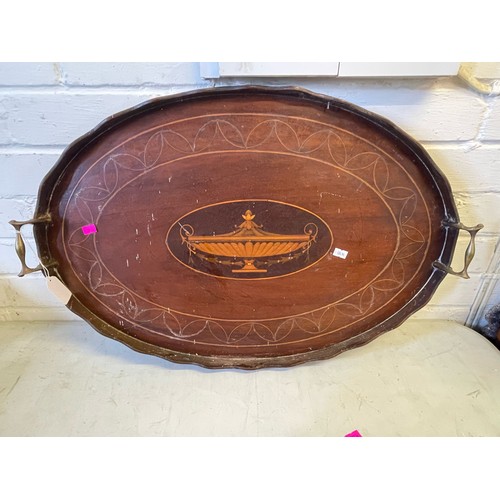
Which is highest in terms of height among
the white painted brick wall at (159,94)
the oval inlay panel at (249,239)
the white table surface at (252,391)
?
the white painted brick wall at (159,94)

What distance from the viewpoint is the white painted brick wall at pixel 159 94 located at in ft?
2.17

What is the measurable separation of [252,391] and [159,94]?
0.59 m

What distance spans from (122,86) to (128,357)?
551 millimetres

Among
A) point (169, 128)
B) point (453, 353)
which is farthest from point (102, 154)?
point (453, 353)

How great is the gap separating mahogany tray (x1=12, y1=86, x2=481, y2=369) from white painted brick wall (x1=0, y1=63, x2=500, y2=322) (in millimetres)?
81

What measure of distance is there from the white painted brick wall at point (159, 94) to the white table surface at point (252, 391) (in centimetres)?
31

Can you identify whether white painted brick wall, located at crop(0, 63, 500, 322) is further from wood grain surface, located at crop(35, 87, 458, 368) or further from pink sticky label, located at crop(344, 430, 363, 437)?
pink sticky label, located at crop(344, 430, 363, 437)

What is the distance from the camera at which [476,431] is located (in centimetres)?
71

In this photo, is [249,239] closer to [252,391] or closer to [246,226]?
[246,226]

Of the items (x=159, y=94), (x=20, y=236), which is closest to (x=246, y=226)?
(x=159, y=94)

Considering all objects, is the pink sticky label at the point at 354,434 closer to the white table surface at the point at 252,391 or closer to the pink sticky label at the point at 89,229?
the white table surface at the point at 252,391

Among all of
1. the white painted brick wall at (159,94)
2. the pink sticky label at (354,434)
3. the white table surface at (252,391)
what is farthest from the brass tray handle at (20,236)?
the pink sticky label at (354,434)

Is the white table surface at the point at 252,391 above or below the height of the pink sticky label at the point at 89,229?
below

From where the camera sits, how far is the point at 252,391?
0.78m
